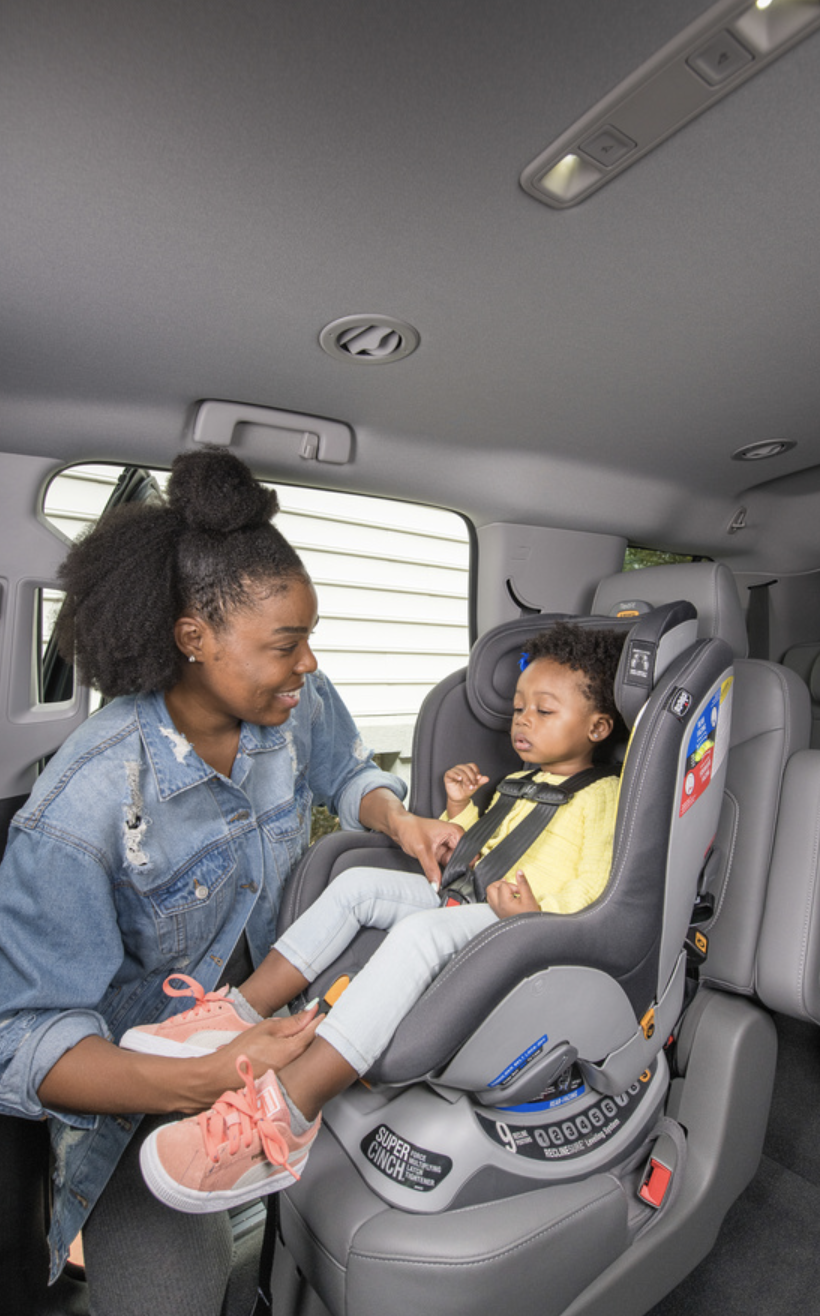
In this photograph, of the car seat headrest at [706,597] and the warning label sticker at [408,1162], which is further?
the car seat headrest at [706,597]

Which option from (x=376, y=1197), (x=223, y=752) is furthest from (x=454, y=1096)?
(x=223, y=752)

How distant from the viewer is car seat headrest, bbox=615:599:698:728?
1541 millimetres

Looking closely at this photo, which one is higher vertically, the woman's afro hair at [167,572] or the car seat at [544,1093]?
the woman's afro hair at [167,572]

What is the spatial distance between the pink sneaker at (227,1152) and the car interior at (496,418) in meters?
0.21

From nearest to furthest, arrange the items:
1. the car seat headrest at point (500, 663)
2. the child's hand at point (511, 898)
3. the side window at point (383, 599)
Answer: the child's hand at point (511, 898) → the car seat headrest at point (500, 663) → the side window at point (383, 599)

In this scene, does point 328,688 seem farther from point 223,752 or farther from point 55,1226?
point 55,1226

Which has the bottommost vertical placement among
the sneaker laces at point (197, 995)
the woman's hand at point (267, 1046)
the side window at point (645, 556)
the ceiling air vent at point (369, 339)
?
the woman's hand at point (267, 1046)

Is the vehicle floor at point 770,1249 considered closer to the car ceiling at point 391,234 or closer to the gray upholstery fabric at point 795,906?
the gray upholstery fabric at point 795,906

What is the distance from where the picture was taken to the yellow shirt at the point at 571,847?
160cm

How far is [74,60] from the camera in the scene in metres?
0.93

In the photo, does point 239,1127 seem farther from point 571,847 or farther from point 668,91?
point 668,91

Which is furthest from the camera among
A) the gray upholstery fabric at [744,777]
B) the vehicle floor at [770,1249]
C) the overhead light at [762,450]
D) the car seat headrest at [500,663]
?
the overhead light at [762,450]

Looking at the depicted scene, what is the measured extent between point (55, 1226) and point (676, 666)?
1.55 metres

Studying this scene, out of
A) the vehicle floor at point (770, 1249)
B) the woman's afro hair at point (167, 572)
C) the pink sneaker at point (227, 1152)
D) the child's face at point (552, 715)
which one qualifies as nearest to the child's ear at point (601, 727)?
the child's face at point (552, 715)
